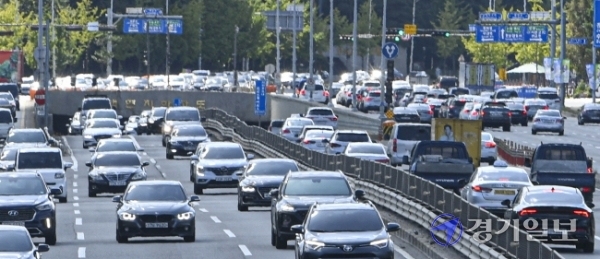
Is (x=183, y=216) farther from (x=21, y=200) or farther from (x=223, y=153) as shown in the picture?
(x=223, y=153)

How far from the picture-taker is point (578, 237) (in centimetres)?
2727

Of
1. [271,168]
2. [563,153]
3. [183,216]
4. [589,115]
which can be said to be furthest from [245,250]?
[589,115]

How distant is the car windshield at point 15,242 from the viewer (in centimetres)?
2144

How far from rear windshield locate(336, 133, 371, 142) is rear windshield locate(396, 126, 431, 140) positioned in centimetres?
223

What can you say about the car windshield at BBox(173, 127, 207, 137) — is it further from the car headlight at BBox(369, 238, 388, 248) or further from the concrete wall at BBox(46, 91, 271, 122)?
the concrete wall at BBox(46, 91, 271, 122)

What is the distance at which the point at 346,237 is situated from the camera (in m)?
23.1

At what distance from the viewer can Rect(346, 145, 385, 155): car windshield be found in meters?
51.0

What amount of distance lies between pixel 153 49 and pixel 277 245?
122 meters

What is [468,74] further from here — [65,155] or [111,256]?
[111,256]

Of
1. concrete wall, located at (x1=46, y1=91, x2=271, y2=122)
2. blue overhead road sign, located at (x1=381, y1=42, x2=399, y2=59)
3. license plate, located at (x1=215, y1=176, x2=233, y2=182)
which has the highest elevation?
blue overhead road sign, located at (x1=381, y1=42, x2=399, y2=59)

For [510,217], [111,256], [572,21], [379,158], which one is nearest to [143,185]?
[111,256]

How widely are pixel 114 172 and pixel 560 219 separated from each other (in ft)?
65.9

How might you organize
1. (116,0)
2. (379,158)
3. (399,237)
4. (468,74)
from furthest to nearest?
(116,0)
(468,74)
(379,158)
(399,237)

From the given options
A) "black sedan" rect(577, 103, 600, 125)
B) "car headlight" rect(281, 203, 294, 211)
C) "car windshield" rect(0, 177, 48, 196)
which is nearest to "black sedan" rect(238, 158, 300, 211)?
"car windshield" rect(0, 177, 48, 196)
